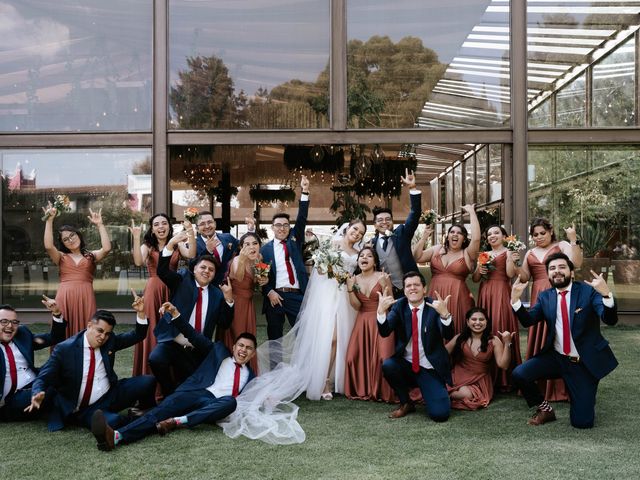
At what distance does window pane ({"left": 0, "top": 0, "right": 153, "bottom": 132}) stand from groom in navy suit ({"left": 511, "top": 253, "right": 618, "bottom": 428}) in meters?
6.98

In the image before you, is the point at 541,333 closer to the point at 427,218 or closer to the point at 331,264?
the point at 427,218

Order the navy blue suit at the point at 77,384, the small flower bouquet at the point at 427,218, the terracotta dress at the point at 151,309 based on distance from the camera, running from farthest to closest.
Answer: the small flower bouquet at the point at 427,218 → the terracotta dress at the point at 151,309 → the navy blue suit at the point at 77,384

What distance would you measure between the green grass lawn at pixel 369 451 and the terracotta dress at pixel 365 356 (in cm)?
48

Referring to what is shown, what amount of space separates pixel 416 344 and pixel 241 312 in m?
1.76

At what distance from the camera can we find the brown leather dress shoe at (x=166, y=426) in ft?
16.0

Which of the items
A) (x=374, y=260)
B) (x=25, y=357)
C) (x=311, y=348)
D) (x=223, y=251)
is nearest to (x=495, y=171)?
(x=374, y=260)

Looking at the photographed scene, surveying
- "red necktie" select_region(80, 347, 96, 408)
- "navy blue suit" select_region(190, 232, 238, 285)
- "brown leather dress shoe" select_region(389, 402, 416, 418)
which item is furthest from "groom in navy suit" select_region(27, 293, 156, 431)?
"brown leather dress shoe" select_region(389, 402, 416, 418)

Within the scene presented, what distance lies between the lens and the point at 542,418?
5223 millimetres

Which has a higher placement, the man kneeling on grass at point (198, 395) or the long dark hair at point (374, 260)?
the long dark hair at point (374, 260)

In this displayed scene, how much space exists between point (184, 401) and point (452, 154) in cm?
739

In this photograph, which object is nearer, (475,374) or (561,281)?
(561,281)

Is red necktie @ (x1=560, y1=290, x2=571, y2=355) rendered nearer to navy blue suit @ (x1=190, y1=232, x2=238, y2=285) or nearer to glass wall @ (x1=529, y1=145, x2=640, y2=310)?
navy blue suit @ (x1=190, y1=232, x2=238, y2=285)

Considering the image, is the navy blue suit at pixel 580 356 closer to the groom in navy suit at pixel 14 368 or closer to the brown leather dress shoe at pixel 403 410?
the brown leather dress shoe at pixel 403 410

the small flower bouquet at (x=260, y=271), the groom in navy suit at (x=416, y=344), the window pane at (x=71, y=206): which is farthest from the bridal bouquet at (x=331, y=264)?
the window pane at (x=71, y=206)
